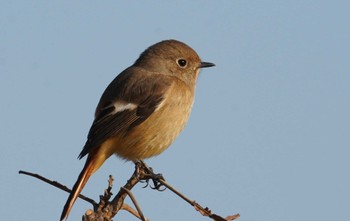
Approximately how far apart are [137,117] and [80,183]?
1447mm

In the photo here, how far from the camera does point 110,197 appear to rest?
3805 millimetres

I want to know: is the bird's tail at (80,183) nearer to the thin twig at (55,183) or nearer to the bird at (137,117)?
the bird at (137,117)

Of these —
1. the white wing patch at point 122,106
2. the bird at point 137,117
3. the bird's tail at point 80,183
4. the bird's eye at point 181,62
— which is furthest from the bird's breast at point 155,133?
the bird's eye at point 181,62

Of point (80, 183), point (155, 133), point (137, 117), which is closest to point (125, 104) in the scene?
point (137, 117)

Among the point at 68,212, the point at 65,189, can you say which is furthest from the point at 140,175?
the point at 65,189

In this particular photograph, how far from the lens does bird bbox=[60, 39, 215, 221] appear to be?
251 inches

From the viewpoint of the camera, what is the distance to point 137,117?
22.3ft

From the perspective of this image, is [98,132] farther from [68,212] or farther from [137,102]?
[68,212]

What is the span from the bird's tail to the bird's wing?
0.50ft

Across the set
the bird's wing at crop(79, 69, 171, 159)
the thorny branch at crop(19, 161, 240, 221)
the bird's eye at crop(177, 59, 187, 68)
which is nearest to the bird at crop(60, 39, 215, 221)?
the bird's wing at crop(79, 69, 171, 159)

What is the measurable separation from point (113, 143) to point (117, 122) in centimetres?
24

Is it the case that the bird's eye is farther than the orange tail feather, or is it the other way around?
the bird's eye

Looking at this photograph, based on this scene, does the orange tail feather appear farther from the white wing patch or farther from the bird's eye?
the bird's eye

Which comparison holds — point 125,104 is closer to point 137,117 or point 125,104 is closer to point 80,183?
point 137,117
